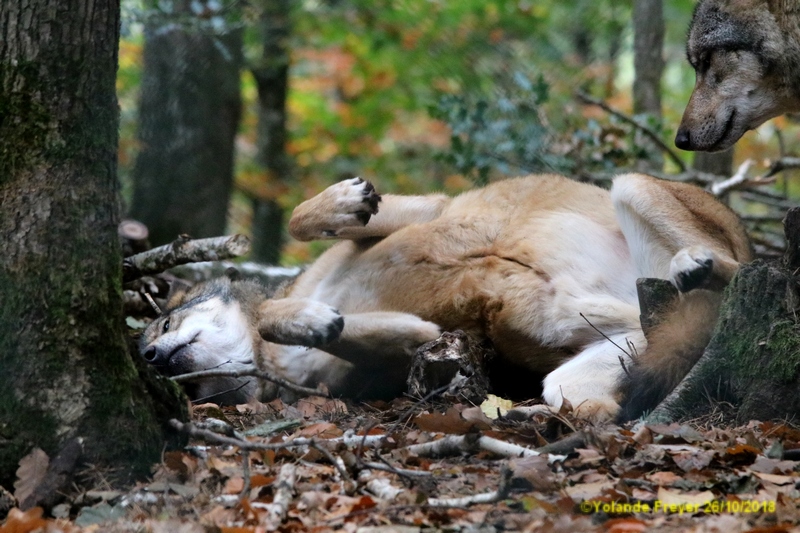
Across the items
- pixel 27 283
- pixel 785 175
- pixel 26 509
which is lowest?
pixel 26 509

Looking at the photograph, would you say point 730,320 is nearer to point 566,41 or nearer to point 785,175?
point 785,175

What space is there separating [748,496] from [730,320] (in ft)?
4.10

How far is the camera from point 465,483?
296 cm

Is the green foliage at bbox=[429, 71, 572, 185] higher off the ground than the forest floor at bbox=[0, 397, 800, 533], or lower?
higher

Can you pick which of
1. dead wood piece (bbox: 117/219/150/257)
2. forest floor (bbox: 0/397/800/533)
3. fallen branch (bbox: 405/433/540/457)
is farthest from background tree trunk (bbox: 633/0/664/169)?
fallen branch (bbox: 405/433/540/457)

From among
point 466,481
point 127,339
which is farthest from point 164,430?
point 466,481

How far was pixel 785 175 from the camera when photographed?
27.1 feet

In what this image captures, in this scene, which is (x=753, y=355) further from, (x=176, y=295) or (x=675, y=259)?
(x=176, y=295)

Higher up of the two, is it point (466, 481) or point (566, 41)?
point (566, 41)

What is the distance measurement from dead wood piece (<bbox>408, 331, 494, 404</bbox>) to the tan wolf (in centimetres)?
233

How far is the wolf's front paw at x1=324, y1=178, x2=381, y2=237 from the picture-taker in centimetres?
521

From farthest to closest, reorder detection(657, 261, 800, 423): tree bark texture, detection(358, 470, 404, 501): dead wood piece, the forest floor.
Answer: detection(657, 261, 800, 423): tree bark texture < detection(358, 470, 404, 501): dead wood piece < the forest floor

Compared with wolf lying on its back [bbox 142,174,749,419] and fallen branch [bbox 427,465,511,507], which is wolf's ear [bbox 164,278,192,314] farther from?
A: fallen branch [bbox 427,465,511,507]

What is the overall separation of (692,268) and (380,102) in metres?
12.2
